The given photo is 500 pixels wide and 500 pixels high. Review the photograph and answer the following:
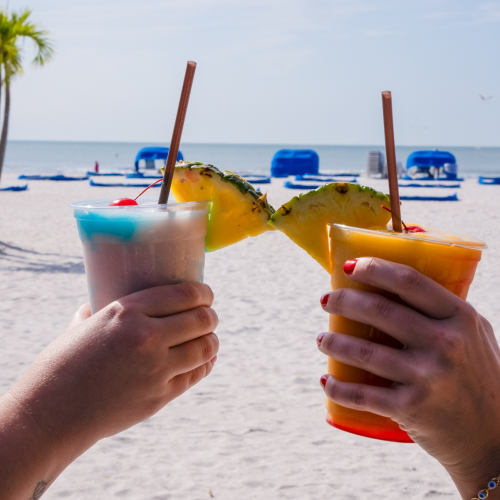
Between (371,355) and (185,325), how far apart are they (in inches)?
15.3

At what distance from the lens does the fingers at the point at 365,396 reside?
106 cm

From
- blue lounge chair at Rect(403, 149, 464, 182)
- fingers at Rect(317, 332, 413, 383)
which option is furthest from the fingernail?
Result: blue lounge chair at Rect(403, 149, 464, 182)

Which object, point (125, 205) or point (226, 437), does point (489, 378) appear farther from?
point (226, 437)

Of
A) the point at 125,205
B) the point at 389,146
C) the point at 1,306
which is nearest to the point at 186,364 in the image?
the point at 125,205

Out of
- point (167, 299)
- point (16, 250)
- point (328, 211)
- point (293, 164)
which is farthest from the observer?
point (293, 164)

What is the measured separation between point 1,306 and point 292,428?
13.5 feet

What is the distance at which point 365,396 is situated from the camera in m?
1.10

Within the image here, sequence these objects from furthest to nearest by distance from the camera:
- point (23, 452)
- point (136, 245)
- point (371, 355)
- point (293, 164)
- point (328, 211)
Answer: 1. point (293, 164)
2. point (328, 211)
3. point (136, 245)
4. point (371, 355)
5. point (23, 452)

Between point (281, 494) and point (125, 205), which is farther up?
point (125, 205)

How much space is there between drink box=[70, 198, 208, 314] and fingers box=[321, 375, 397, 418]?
0.46 m

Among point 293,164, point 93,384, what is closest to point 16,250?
point 93,384

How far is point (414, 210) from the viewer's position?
1598 cm

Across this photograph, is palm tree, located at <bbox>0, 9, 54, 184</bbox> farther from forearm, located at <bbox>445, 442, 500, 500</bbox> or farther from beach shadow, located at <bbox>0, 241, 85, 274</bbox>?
forearm, located at <bbox>445, 442, 500, 500</bbox>

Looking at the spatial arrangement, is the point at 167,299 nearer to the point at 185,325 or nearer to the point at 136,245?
the point at 185,325
